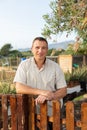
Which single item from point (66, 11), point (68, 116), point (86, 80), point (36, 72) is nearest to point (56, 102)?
point (68, 116)

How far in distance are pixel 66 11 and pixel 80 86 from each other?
629 centimetres

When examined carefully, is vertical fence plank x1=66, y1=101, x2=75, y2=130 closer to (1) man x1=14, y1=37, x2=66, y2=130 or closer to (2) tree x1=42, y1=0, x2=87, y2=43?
(1) man x1=14, y1=37, x2=66, y2=130

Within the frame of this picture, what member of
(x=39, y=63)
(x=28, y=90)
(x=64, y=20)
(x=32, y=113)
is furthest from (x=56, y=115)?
(x=64, y=20)

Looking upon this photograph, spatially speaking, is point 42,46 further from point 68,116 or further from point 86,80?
point 86,80

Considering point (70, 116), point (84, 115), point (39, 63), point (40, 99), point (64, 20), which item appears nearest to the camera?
point (84, 115)

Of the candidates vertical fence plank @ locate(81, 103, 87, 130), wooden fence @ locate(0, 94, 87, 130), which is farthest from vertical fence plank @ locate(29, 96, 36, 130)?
vertical fence plank @ locate(81, 103, 87, 130)

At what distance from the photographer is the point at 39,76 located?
3.62 metres

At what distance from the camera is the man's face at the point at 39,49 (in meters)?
3.65

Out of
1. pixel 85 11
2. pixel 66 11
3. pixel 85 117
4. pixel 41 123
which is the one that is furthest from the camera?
pixel 66 11

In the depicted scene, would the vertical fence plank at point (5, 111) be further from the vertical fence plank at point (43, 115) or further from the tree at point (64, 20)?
the tree at point (64, 20)

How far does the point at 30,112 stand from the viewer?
361cm

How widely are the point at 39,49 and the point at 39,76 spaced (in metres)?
0.29

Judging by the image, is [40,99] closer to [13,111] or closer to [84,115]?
[13,111]

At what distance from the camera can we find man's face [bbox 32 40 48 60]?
12.0ft
